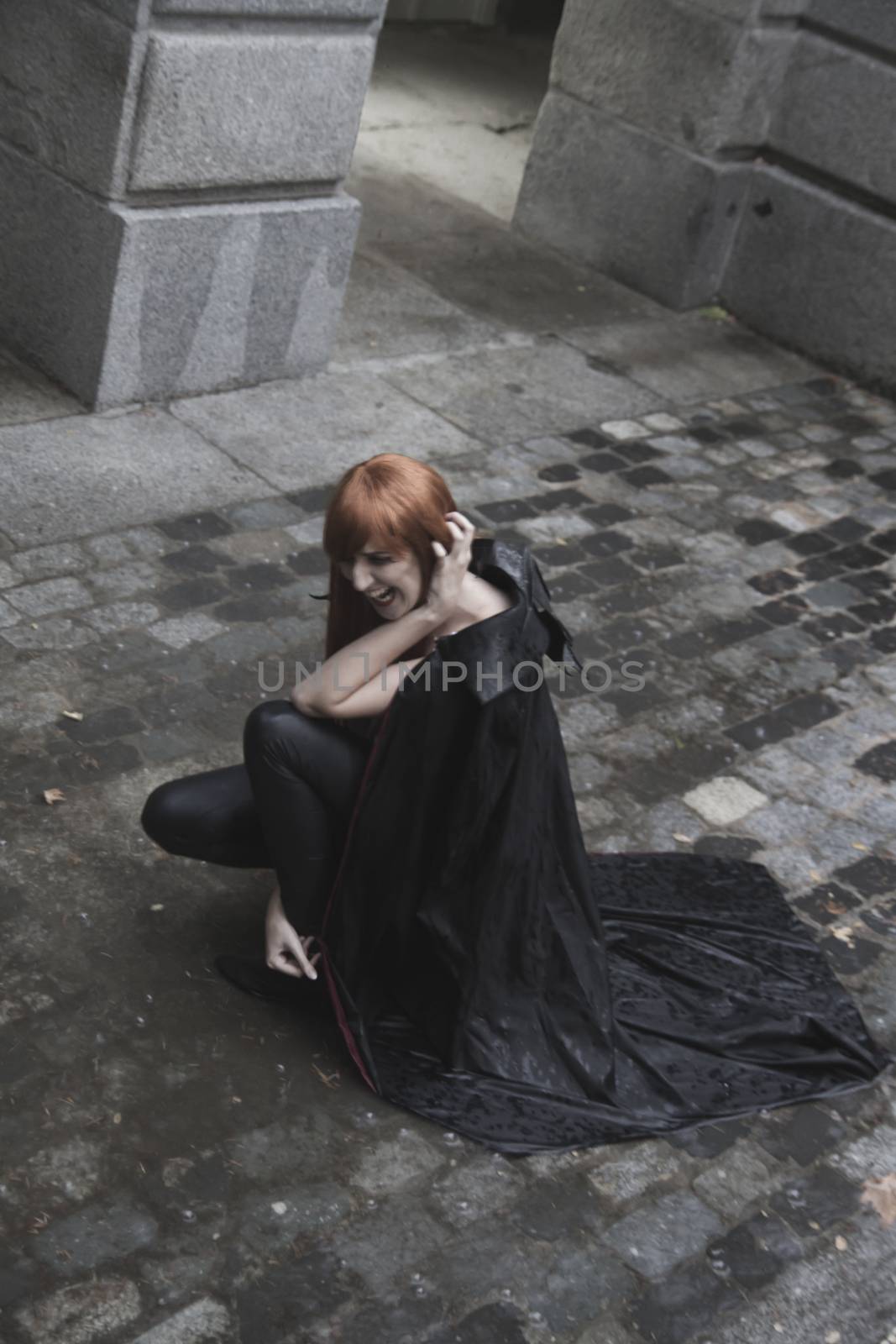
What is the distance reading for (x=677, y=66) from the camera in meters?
8.65

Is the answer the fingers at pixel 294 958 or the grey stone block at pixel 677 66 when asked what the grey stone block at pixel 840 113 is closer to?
the grey stone block at pixel 677 66

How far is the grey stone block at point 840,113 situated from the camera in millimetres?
8383

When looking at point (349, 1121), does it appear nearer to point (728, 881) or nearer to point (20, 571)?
point (728, 881)

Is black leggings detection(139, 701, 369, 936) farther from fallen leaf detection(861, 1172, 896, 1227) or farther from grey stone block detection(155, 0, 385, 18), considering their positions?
grey stone block detection(155, 0, 385, 18)

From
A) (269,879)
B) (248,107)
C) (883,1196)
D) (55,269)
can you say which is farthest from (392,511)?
(55,269)

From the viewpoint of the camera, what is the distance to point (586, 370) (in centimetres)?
800

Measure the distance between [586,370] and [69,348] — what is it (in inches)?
106

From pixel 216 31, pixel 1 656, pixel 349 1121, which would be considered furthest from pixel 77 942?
pixel 216 31

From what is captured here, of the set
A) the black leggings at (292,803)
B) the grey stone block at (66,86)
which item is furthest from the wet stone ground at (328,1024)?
the grey stone block at (66,86)

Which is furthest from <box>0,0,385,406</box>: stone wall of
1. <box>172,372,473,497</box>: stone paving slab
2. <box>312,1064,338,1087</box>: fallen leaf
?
<box>312,1064,338,1087</box>: fallen leaf

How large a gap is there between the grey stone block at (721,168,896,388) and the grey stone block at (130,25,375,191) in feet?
10.3

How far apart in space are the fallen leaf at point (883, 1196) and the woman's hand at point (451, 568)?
164cm

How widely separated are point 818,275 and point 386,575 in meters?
6.11

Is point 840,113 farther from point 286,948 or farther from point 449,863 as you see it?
point 286,948
